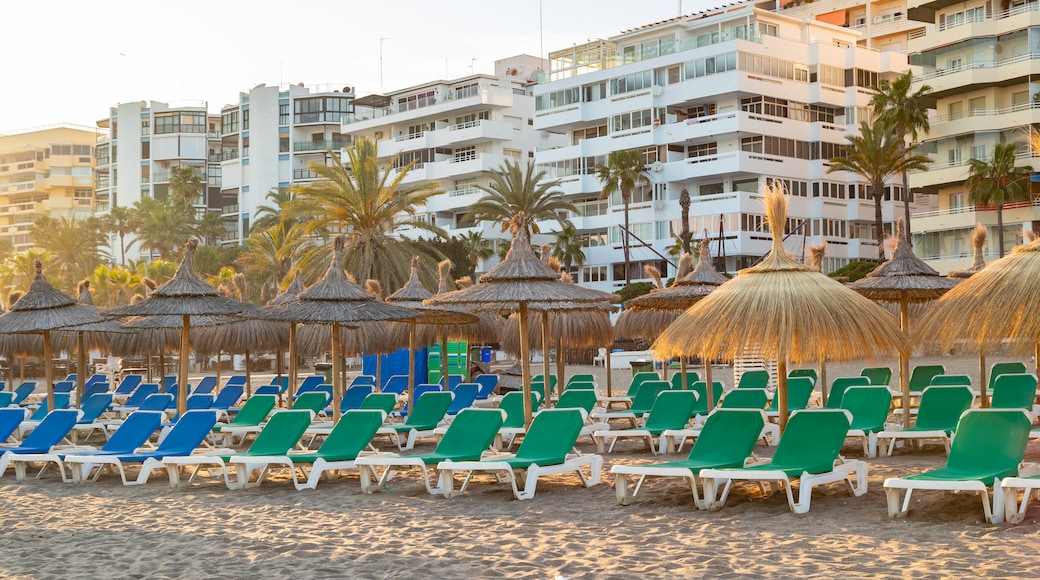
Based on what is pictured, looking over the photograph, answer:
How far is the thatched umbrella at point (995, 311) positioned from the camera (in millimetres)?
10297

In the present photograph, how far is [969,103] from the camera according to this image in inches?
2074

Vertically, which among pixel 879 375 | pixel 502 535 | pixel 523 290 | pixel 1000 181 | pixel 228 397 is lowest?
pixel 502 535

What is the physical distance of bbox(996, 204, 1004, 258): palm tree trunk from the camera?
48.5 meters

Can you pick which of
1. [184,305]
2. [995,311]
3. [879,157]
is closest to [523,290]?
[184,305]

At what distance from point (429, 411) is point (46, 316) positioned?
5.97 metres

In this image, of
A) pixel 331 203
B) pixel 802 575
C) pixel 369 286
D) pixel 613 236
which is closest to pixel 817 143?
pixel 613 236

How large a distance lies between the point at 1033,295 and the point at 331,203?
27.9 metres

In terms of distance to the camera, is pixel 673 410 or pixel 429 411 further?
pixel 429 411

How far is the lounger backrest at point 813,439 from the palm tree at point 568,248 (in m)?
50.6

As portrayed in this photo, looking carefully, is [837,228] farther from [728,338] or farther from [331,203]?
[728,338]

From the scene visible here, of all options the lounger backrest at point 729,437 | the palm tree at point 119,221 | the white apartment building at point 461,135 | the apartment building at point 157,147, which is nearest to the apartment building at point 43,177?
the apartment building at point 157,147

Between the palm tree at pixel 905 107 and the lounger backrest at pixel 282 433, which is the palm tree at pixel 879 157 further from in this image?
the lounger backrest at pixel 282 433

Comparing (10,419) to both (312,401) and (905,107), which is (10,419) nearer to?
(312,401)

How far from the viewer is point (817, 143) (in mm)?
59625
